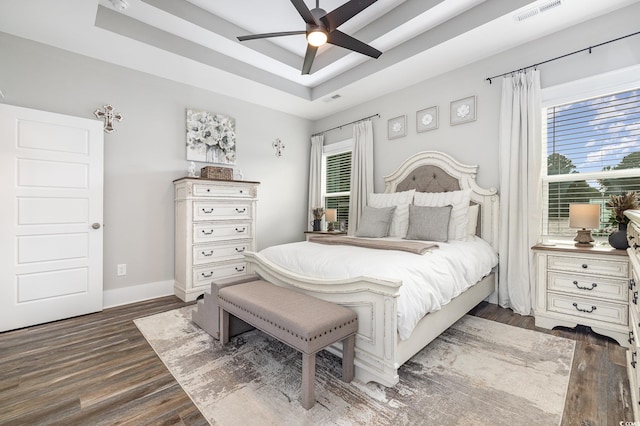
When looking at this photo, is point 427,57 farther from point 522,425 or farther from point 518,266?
point 522,425

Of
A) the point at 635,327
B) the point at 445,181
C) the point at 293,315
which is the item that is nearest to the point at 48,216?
the point at 293,315

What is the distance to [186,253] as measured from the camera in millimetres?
3414

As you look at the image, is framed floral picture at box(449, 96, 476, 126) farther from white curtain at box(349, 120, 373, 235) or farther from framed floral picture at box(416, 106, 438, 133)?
white curtain at box(349, 120, 373, 235)

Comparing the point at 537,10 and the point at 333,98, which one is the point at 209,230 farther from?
the point at 537,10

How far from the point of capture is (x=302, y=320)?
5.24 ft

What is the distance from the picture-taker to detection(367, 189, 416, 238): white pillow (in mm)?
3432

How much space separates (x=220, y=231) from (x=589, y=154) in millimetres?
3983

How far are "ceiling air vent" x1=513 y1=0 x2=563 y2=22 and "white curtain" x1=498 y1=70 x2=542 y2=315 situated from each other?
549mm

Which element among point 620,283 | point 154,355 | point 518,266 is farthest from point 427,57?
point 154,355

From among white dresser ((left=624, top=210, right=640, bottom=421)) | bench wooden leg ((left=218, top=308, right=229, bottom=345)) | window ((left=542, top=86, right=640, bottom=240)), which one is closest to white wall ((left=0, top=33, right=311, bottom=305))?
bench wooden leg ((left=218, top=308, right=229, bottom=345))

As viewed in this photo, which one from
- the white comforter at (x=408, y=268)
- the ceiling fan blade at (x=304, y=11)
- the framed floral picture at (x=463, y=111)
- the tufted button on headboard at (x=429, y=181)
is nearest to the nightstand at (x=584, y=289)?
the white comforter at (x=408, y=268)

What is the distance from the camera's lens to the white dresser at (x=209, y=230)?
135 inches

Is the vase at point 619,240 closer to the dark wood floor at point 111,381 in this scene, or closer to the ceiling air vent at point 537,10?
the dark wood floor at point 111,381

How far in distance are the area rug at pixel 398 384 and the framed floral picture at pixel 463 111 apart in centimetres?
236
